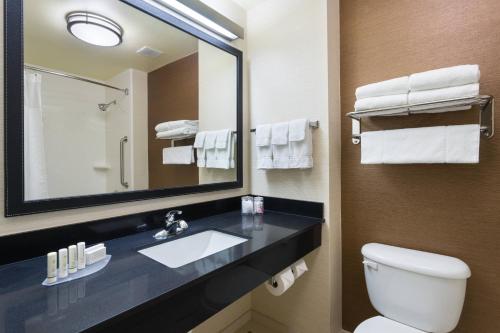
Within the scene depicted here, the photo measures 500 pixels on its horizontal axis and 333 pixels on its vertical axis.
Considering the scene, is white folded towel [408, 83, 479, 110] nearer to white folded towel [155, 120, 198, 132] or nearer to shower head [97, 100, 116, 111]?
white folded towel [155, 120, 198, 132]

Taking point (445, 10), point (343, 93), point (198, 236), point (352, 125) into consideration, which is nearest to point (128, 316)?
point (198, 236)

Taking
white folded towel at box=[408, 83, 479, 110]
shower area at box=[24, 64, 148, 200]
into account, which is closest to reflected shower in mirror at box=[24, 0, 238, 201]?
shower area at box=[24, 64, 148, 200]

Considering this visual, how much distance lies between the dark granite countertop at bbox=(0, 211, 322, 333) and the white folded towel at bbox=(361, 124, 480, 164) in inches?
27.8

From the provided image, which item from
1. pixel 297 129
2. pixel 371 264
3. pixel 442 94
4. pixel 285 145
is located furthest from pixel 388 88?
pixel 371 264

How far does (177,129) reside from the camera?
1500 millimetres

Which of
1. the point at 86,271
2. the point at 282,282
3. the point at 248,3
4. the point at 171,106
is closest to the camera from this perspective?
the point at 86,271

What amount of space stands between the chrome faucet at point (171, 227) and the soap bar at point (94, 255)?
0.28m

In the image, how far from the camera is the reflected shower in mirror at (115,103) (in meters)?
0.99

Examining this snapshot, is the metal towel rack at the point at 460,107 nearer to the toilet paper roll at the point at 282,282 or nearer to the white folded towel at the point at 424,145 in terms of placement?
the white folded towel at the point at 424,145

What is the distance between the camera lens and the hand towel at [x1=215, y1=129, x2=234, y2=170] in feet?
5.63

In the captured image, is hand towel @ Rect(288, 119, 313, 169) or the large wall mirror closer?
the large wall mirror

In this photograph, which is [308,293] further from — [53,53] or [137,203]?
[53,53]

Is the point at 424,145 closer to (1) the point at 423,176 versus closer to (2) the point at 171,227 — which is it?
(1) the point at 423,176

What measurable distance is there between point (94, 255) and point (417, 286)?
1407 millimetres
